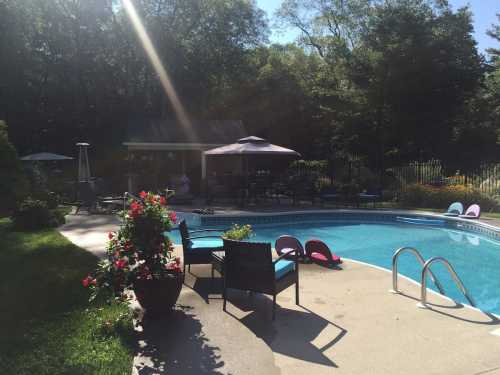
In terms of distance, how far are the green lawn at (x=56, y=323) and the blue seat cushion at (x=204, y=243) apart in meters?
1.48

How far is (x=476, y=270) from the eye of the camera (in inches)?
324

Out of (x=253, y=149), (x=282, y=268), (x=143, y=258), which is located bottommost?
(x=282, y=268)

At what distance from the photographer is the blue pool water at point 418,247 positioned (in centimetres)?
723

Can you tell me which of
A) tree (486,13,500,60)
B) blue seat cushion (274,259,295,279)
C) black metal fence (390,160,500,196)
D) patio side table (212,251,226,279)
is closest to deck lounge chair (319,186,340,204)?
black metal fence (390,160,500,196)

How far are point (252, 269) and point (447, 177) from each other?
14.5 meters

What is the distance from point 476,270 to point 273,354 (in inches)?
234

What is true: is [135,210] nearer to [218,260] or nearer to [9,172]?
[218,260]

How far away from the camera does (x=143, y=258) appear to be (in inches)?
173

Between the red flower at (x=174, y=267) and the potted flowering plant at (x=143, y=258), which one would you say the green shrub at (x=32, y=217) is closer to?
the potted flowering plant at (x=143, y=258)

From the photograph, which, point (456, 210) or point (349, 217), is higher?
point (456, 210)

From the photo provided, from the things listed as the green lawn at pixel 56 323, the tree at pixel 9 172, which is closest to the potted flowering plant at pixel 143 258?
the green lawn at pixel 56 323

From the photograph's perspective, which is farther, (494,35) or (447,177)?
(494,35)

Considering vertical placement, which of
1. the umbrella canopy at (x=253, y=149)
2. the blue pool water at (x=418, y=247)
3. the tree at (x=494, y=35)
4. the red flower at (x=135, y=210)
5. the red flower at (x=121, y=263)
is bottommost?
the blue pool water at (x=418, y=247)

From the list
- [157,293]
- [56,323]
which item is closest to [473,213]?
[157,293]
